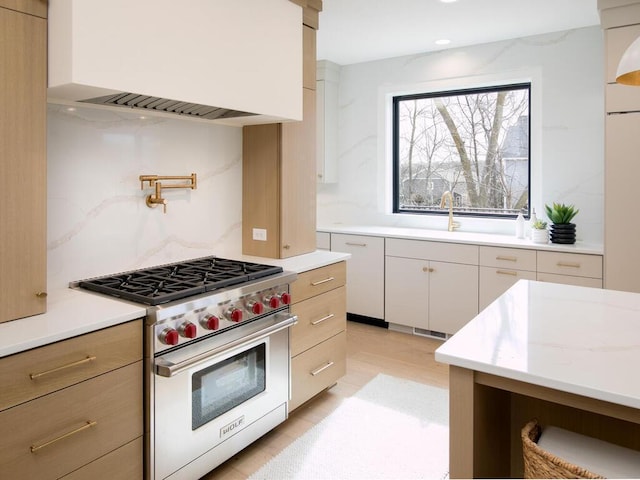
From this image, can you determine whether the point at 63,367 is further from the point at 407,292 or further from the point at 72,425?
the point at 407,292

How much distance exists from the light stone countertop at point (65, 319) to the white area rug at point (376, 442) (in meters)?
1.00

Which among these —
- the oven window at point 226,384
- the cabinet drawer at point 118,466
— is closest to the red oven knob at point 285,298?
the oven window at point 226,384

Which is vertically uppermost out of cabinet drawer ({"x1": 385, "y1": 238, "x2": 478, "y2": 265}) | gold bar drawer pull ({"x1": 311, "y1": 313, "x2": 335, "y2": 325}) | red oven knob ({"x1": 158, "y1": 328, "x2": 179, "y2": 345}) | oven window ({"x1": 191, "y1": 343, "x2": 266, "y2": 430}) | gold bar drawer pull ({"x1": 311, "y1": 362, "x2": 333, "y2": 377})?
cabinet drawer ({"x1": 385, "y1": 238, "x2": 478, "y2": 265})

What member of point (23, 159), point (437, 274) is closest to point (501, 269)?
point (437, 274)

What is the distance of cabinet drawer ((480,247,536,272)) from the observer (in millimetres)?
3574

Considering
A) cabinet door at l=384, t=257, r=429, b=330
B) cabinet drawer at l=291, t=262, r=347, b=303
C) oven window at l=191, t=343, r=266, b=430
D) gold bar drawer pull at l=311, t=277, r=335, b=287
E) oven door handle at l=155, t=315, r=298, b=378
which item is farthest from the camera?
cabinet door at l=384, t=257, r=429, b=330

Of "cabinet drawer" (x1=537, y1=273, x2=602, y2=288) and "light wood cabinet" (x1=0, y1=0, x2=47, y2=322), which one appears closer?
"light wood cabinet" (x1=0, y1=0, x2=47, y2=322)

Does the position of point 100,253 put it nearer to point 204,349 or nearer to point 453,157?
point 204,349

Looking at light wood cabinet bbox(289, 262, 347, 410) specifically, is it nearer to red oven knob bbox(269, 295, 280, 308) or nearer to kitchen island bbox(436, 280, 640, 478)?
red oven knob bbox(269, 295, 280, 308)

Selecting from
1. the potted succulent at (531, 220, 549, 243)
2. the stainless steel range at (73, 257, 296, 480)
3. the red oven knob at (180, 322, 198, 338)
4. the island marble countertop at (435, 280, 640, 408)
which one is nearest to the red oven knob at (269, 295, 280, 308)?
the stainless steel range at (73, 257, 296, 480)

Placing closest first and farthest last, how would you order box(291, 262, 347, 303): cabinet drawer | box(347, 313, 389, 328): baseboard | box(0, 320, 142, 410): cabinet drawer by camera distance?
box(0, 320, 142, 410): cabinet drawer < box(291, 262, 347, 303): cabinet drawer < box(347, 313, 389, 328): baseboard

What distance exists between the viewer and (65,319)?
167cm

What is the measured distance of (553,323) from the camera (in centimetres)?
154

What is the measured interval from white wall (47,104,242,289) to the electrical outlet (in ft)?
0.41
